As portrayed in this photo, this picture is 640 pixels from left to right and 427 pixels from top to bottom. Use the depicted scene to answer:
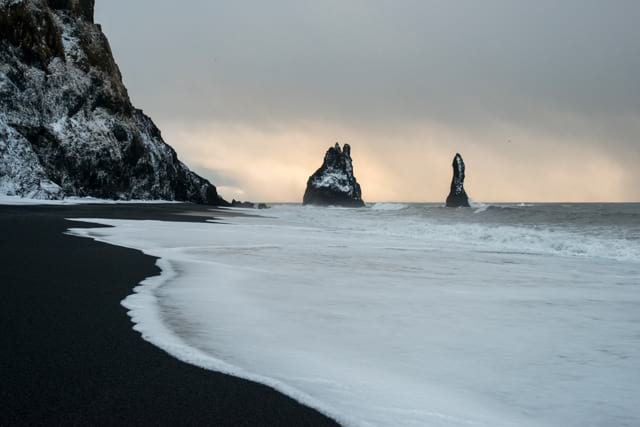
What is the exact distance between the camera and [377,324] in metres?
4.57

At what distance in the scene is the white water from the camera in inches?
110

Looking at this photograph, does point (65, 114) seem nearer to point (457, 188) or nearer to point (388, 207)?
point (388, 207)

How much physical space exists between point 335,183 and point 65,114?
87307 mm

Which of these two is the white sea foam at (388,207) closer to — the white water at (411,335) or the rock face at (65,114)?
the rock face at (65,114)

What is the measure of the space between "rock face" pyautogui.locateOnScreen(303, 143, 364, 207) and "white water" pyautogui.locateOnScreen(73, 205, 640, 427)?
119315 mm

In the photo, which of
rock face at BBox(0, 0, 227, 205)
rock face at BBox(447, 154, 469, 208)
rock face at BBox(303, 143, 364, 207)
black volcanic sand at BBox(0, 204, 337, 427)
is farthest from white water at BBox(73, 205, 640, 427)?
rock face at BBox(303, 143, 364, 207)

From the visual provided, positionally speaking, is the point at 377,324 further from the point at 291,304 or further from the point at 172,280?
the point at 172,280

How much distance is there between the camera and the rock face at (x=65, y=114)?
1481 inches

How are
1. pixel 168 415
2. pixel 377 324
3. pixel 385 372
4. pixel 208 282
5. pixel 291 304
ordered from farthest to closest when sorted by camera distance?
pixel 208 282 → pixel 291 304 → pixel 377 324 → pixel 385 372 → pixel 168 415

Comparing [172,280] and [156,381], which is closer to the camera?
[156,381]

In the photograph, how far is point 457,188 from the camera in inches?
4493

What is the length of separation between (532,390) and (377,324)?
1.73 meters

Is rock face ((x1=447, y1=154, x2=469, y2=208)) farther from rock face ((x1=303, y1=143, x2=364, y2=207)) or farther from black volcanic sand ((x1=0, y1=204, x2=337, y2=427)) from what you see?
black volcanic sand ((x1=0, y1=204, x2=337, y2=427))

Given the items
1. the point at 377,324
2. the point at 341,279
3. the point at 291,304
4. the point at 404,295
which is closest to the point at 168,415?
the point at 377,324
